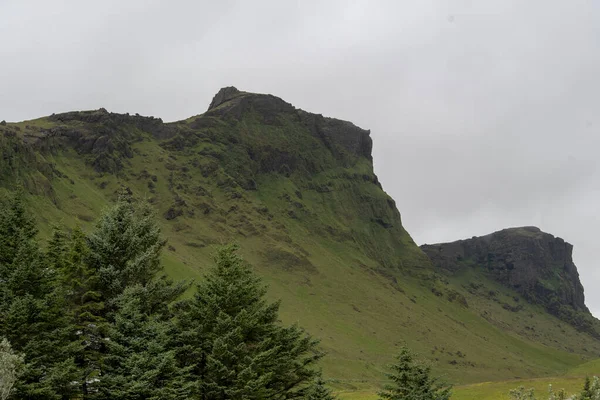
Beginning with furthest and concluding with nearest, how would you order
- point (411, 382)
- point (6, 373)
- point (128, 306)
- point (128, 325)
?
point (411, 382), point (128, 306), point (128, 325), point (6, 373)

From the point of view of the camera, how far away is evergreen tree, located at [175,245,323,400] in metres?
30.0

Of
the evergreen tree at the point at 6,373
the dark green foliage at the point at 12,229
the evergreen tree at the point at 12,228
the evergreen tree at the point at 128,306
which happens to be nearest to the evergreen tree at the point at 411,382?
the evergreen tree at the point at 128,306

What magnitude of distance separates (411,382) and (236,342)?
12333 mm

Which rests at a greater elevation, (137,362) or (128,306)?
(128,306)

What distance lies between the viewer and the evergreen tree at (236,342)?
30031 millimetres

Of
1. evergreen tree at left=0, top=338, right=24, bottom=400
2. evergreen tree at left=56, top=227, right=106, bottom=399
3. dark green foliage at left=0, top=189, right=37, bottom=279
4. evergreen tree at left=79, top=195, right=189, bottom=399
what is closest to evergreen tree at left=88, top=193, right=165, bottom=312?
evergreen tree at left=79, top=195, right=189, bottom=399

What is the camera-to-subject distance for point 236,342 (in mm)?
31359

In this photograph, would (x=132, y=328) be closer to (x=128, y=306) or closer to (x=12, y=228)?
(x=128, y=306)

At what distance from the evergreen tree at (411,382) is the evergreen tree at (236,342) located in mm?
5886

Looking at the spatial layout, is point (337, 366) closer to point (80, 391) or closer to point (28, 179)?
point (28, 179)

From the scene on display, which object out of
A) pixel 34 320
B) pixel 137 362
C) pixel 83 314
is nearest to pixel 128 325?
pixel 137 362

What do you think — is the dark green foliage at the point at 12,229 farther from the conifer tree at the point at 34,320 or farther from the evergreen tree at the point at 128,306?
the evergreen tree at the point at 128,306

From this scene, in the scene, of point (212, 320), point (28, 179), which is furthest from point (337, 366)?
point (212, 320)

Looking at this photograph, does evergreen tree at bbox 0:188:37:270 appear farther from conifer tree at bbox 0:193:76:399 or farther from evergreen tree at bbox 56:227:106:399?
evergreen tree at bbox 56:227:106:399
